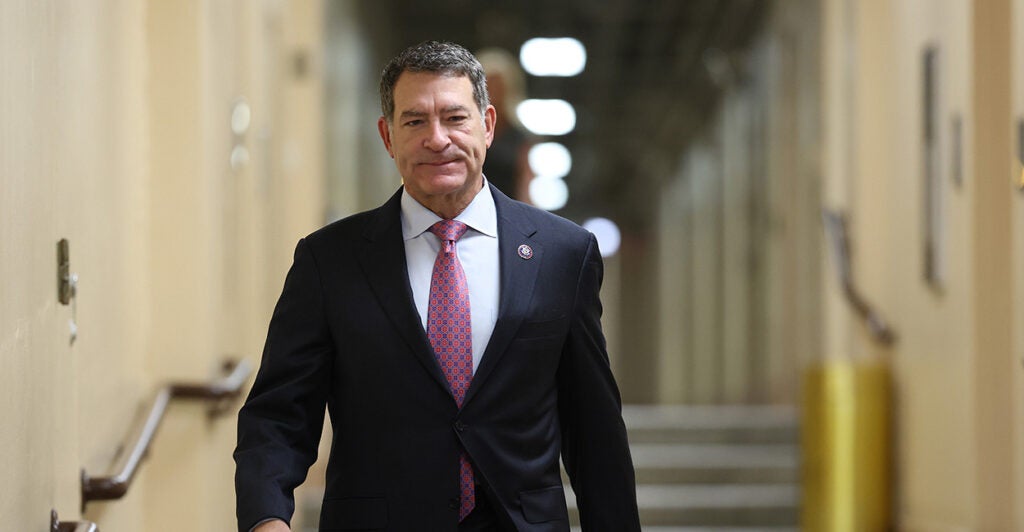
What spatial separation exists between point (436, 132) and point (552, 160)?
20.1 m

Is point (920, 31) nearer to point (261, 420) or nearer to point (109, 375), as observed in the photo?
point (109, 375)

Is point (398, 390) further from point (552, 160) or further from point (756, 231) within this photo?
point (552, 160)

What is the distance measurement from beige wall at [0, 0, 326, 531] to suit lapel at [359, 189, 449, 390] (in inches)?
24.8

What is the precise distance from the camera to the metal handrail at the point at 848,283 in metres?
6.08

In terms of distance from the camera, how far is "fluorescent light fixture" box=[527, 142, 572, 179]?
21031 mm

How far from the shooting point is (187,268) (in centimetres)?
461

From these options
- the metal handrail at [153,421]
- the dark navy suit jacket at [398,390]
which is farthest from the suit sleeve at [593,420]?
the metal handrail at [153,421]

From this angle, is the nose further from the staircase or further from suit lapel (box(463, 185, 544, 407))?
the staircase

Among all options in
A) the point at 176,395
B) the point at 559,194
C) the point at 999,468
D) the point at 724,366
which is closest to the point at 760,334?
the point at 724,366

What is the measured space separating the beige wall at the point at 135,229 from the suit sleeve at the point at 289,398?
1.59 feet

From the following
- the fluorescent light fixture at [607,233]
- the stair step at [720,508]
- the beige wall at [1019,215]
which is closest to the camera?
the beige wall at [1019,215]

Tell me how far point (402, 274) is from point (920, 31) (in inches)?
155

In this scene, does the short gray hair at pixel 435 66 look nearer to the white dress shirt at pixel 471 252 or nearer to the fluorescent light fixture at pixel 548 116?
the white dress shirt at pixel 471 252

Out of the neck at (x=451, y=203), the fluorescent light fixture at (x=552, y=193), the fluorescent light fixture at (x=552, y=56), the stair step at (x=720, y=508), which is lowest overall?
the stair step at (x=720, y=508)
